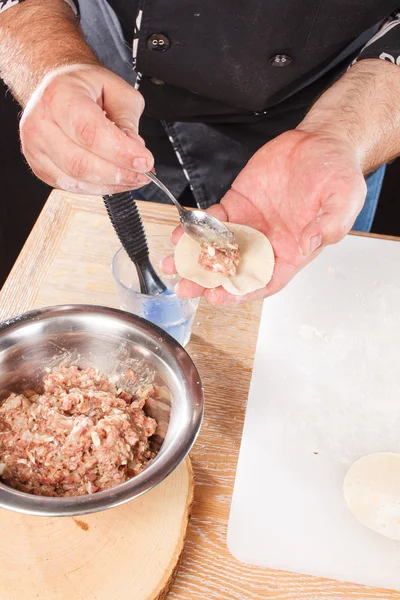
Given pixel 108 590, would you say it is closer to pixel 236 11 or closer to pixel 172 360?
pixel 172 360

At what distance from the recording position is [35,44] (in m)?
1.42

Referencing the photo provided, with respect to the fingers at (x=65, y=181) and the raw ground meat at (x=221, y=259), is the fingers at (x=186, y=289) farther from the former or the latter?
the fingers at (x=65, y=181)

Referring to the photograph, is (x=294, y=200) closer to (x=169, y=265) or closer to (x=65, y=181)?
(x=169, y=265)

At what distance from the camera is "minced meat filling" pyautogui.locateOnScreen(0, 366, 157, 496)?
97cm

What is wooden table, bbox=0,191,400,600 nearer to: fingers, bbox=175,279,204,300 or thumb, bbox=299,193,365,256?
fingers, bbox=175,279,204,300

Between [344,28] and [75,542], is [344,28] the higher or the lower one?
the higher one

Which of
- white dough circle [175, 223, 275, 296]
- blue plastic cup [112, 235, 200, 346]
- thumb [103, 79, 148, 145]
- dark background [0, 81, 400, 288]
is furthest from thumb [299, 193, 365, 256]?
dark background [0, 81, 400, 288]

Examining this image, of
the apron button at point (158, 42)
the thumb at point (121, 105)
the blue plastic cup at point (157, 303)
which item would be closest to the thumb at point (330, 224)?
the blue plastic cup at point (157, 303)

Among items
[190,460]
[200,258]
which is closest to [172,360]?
[190,460]

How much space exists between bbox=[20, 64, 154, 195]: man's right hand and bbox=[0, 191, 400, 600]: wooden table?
1.15ft

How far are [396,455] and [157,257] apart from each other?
70 cm

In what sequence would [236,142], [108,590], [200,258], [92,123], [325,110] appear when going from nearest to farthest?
[108,590], [92,123], [200,258], [325,110], [236,142]

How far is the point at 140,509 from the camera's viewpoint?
99 centimetres

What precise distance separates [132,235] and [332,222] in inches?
16.3
